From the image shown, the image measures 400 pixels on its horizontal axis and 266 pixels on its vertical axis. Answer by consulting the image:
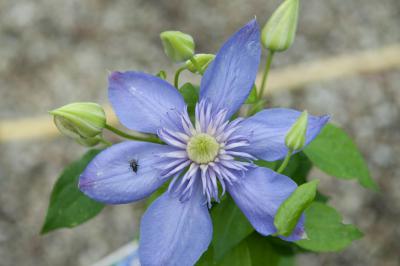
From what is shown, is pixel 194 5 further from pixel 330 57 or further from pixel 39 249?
pixel 39 249

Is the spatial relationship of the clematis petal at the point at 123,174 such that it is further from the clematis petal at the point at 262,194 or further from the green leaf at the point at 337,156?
the green leaf at the point at 337,156

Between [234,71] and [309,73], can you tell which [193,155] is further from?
[309,73]

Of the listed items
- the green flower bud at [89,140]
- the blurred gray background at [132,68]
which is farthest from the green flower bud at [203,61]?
the blurred gray background at [132,68]

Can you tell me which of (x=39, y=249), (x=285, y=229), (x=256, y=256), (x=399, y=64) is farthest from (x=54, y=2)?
(x=285, y=229)

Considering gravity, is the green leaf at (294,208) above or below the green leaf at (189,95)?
below

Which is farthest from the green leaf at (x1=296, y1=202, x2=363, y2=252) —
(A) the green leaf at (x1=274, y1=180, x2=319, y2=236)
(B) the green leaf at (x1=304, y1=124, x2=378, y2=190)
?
(A) the green leaf at (x1=274, y1=180, x2=319, y2=236)

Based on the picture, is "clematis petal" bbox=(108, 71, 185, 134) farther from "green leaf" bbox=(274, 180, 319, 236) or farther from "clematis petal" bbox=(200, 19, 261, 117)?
"green leaf" bbox=(274, 180, 319, 236)
